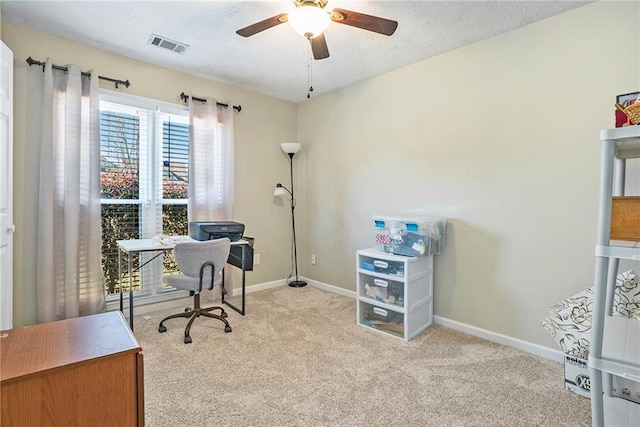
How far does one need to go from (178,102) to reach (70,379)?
3.03 metres

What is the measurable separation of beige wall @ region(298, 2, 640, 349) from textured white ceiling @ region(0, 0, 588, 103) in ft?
0.69

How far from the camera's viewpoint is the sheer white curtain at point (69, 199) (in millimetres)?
2551

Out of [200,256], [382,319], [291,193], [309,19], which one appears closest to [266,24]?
[309,19]

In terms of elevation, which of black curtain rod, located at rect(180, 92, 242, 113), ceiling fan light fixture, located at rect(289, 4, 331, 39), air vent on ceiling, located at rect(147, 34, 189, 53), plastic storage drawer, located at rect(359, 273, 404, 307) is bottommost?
plastic storage drawer, located at rect(359, 273, 404, 307)

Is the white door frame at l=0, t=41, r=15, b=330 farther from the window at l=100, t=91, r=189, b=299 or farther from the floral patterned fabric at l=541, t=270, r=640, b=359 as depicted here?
the floral patterned fabric at l=541, t=270, r=640, b=359

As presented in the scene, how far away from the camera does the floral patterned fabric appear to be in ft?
4.89

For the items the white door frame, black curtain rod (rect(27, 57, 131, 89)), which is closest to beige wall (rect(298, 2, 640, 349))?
black curtain rod (rect(27, 57, 131, 89))

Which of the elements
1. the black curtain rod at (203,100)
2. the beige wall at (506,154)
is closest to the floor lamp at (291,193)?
the black curtain rod at (203,100)

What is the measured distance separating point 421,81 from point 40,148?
3.27 meters

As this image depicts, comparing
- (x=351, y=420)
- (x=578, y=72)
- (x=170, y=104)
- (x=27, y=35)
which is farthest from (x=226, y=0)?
(x=351, y=420)

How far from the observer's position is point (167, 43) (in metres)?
2.73

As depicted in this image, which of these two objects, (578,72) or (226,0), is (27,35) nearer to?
(226,0)

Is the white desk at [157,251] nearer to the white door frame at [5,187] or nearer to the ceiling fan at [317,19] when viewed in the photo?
the white door frame at [5,187]

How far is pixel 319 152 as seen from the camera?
4.07 m
